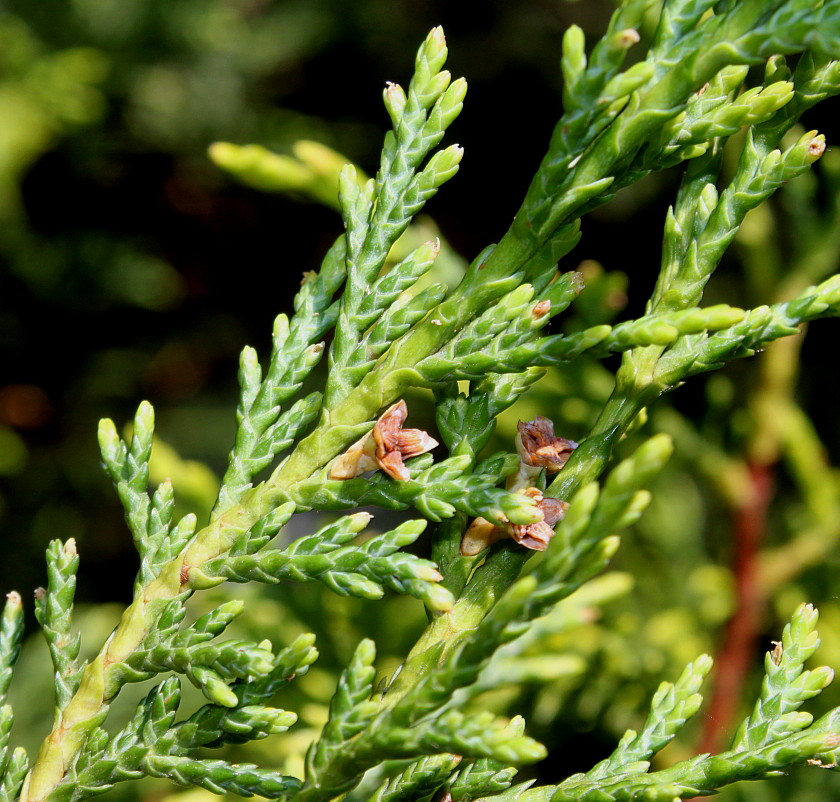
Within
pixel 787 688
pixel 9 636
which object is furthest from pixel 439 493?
pixel 9 636

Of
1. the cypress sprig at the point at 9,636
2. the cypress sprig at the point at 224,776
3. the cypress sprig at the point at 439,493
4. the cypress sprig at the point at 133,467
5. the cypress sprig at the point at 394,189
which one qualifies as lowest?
the cypress sprig at the point at 224,776

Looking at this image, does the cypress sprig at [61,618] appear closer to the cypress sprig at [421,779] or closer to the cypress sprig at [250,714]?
the cypress sprig at [250,714]

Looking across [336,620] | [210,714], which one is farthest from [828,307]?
[336,620]

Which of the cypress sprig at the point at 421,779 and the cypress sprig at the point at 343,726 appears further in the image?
the cypress sprig at the point at 421,779

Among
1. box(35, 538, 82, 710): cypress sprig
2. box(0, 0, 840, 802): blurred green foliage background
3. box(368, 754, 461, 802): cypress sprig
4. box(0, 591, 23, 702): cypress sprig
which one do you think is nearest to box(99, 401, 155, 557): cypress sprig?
box(35, 538, 82, 710): cypress sprig

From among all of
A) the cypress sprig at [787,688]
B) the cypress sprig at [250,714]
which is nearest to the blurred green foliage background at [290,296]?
the cypress sprig at [250,714]

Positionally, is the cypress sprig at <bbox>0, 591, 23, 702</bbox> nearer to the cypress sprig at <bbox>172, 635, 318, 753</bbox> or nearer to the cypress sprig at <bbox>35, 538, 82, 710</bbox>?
the cypress sprig at <bbox>35, 538, 82, 710</bbox>
